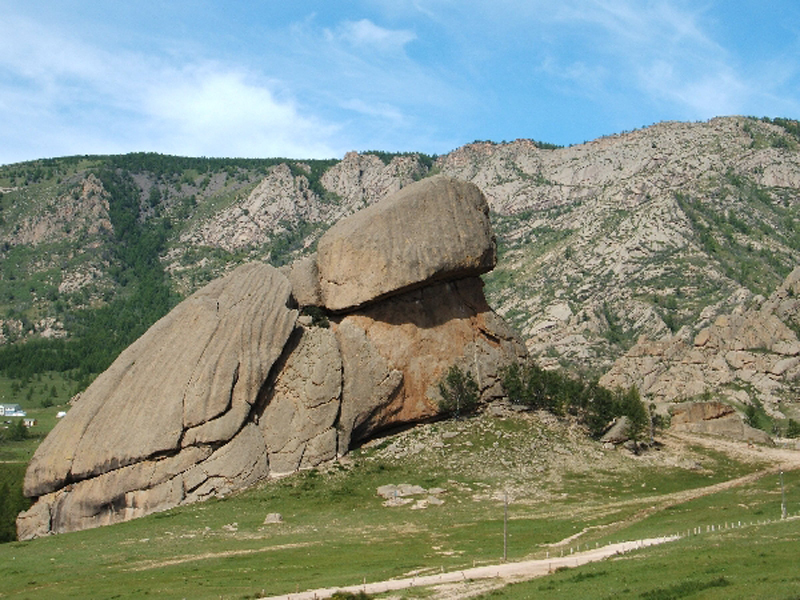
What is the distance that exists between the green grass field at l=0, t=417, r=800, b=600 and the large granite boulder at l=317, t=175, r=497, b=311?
1558 cm

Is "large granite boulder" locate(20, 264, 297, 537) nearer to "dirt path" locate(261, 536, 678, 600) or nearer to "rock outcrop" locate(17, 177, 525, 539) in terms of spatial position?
"rock outcrop" locate(17, 177, 525, 539)

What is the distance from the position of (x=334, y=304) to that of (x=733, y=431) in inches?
2125

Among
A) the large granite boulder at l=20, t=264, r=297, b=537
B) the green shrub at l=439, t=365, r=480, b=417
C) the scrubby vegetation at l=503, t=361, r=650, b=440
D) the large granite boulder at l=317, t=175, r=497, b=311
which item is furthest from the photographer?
the scrubby vegetation at l=503, t=361, r=650, b=440

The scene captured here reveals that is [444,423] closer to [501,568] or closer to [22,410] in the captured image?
[501,568]

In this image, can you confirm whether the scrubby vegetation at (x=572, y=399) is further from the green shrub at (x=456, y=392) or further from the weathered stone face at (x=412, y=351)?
the green shrub at (x=456, y=392)

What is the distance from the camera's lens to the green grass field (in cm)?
3969

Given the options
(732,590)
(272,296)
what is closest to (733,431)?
(272,296)

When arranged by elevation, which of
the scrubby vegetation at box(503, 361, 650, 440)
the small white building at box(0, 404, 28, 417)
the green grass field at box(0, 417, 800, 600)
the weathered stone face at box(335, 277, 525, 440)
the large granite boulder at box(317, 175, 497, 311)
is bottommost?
the green grass field at box(0, 417, 800, 600)

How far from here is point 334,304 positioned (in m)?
88.2

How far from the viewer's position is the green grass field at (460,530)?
39.7m

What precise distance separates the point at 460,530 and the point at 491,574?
18.6 meters

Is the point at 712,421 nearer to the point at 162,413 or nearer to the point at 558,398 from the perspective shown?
the point at 558,398

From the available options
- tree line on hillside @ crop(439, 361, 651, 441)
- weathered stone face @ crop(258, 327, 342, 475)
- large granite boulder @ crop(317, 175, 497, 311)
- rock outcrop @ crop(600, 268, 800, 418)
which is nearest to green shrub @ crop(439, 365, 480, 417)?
tree line on hillside @ crop(439, 361, 651, 441)

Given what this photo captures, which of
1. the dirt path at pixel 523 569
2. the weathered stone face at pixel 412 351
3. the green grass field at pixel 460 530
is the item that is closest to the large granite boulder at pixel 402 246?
the weathered stone face at pixel 412 351
